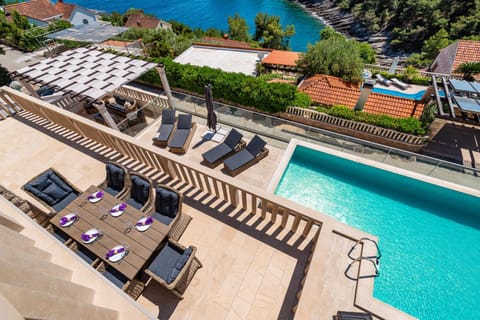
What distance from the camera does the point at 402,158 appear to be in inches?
236

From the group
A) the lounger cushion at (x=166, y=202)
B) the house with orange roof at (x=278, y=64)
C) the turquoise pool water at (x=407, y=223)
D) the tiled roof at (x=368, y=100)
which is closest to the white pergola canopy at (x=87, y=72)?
the lounger cushion at (x=166, y=202)

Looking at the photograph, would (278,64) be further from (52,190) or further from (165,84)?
(52,190)

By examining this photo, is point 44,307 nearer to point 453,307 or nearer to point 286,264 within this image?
point 286,264

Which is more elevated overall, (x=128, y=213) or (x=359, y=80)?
(x=359, y=80)

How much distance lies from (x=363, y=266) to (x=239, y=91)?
1092cm

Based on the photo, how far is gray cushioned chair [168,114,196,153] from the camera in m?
7.33

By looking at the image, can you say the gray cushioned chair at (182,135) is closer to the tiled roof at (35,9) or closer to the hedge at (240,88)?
the hedge at (240,88)

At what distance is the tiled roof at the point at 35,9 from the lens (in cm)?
3557

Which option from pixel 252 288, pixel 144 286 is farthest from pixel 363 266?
pixel 144 286

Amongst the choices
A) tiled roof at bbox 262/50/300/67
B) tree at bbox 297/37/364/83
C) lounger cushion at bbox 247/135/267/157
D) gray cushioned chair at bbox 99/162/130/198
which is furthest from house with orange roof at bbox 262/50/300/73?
gray cushioned chair at bbox 99/162/130/198

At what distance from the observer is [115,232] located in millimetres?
3883

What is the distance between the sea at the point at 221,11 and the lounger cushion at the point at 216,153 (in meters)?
45.5

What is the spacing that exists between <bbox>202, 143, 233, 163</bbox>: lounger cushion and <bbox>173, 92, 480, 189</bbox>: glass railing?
1.61m

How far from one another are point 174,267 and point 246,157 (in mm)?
→ 3811
